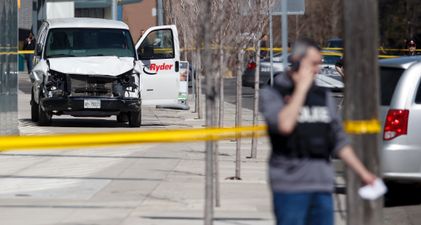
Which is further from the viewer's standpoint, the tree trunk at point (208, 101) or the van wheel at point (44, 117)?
the van wheel at point (44, 117)

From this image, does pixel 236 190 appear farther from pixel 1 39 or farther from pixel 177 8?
pixel 177 8

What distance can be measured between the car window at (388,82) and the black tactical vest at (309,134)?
5.11 meters

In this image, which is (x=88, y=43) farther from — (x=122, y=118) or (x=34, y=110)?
(x=122, y=118)

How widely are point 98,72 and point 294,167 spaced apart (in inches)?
538

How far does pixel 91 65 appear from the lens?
20.2 metres

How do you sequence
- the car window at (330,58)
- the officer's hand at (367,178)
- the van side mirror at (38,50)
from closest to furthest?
the officer's hand at (367,178), the van side mirror at (38,50), the car window at (330,58)

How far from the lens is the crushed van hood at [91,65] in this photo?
791 inches

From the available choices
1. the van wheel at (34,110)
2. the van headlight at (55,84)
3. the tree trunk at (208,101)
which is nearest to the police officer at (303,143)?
the tree trunk at (208,101)

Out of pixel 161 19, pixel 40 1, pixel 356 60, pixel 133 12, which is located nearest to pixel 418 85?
pixel 356 60

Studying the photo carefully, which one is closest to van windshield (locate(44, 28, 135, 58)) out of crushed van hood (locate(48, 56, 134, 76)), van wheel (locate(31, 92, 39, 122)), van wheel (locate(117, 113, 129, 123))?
crushed van hood (locate(48, 56, 134, 76))

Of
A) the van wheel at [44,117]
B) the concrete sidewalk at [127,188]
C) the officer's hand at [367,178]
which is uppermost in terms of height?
the officer's hand at [367,178]

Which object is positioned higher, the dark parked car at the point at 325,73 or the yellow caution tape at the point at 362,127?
the yellow caution tape at the point at 362,127

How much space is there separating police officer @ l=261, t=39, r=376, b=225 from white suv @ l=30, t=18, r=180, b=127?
13.6 metres

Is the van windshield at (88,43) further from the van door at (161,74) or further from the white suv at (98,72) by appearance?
the van door at (161,74)
